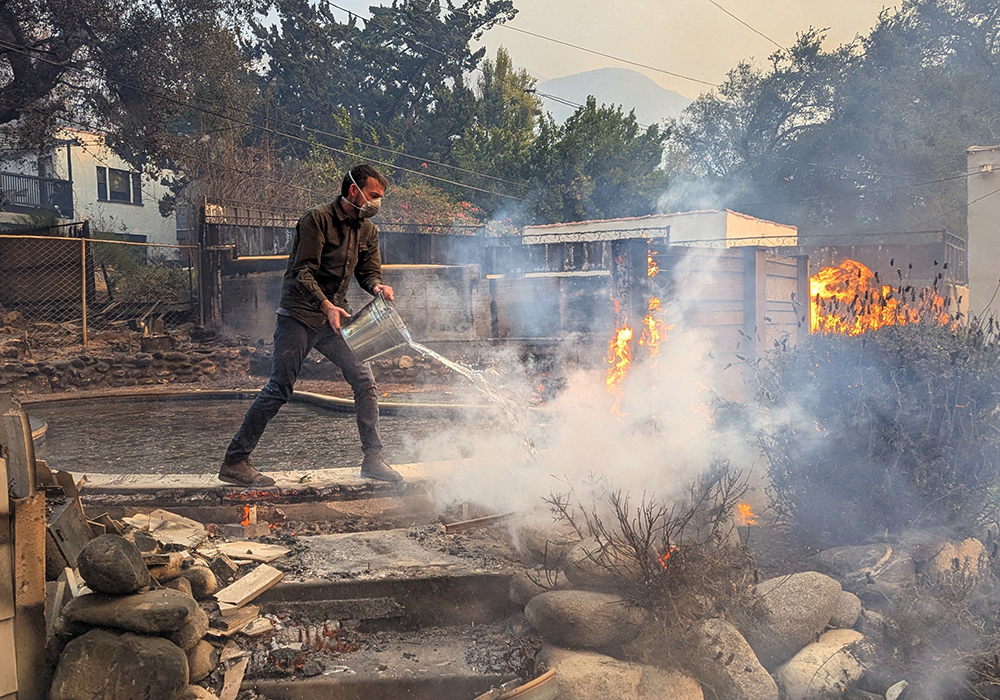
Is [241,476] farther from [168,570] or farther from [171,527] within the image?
[168,570]

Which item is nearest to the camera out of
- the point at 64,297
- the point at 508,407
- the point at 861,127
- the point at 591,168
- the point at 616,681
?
the point at 616,681

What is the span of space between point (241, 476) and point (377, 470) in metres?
0.79

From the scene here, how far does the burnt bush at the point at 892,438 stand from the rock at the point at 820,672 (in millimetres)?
971

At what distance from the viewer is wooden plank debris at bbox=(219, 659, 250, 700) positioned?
98.2 inches

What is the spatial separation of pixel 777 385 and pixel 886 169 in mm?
40043

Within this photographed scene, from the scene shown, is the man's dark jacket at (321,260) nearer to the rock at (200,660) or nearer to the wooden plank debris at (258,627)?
the wooden plank debris at (258,627)

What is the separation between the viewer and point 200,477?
4316mm

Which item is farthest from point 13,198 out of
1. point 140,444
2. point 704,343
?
point 704,343

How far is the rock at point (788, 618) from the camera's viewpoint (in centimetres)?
296

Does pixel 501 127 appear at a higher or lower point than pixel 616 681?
higher

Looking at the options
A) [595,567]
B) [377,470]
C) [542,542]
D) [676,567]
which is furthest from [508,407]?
[676,567]

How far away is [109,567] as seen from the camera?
7.96 feet

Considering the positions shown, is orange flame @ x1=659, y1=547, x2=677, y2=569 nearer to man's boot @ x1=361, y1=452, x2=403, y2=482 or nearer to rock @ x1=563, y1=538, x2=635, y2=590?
rock @ x1=563, y1=538, x2=635, y2=590

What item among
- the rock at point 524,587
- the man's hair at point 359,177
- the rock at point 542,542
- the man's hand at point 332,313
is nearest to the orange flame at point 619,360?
the rock at point 542,542
